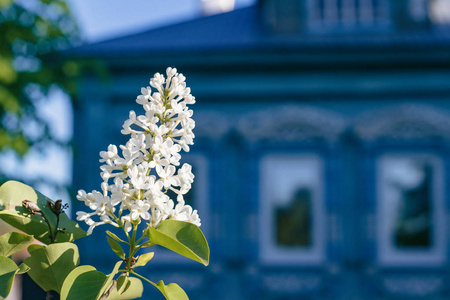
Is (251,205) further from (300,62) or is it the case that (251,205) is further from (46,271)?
(46,271)

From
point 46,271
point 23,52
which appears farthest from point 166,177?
point 23,52

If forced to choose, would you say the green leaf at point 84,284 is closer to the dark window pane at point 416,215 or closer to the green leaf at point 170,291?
the green leaf at point 170,291

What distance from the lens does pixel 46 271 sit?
1.04m

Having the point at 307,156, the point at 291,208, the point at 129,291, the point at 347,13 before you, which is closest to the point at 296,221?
the point at 291,208

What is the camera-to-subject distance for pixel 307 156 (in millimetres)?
7410

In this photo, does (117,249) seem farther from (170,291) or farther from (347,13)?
(347,13)

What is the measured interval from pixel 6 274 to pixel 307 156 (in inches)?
263

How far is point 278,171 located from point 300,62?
5.58 ft

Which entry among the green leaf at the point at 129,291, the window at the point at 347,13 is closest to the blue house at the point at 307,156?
the window at the point at 347,13

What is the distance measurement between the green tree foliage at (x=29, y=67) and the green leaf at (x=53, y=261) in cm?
528

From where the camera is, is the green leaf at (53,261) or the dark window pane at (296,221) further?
the dark window pane at (296,221)

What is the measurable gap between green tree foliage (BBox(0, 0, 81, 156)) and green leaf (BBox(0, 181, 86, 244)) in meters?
5.19

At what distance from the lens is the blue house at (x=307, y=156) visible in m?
7.20

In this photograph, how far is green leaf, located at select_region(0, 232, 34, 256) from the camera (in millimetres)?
1019
